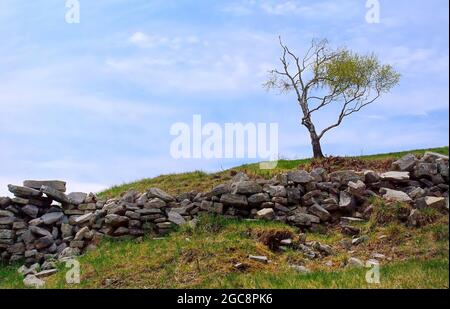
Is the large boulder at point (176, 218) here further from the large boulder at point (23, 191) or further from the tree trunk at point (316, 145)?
the tree trunk at point (316, 145)

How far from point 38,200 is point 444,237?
13917mm

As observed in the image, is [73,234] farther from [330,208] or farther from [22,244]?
[330,208]

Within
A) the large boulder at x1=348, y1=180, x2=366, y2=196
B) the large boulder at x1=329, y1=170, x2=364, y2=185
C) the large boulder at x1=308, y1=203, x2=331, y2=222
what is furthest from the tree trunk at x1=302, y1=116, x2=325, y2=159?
the large boulder at x1=308, y1=203, x2=331, y2=222

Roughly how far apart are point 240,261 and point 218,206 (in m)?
4.75

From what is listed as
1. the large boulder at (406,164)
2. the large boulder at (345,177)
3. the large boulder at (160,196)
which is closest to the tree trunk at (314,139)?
the large boulder at (406,164)

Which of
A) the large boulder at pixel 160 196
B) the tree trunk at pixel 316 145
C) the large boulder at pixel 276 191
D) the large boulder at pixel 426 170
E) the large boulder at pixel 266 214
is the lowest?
the large boulder at pixel 266 214

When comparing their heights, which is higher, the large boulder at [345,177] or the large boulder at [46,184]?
the large boulder at [345,177]

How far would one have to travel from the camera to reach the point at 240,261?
12336mm

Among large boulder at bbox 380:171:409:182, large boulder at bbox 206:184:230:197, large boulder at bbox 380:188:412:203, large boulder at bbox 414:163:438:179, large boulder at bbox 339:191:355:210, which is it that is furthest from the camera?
large boulder at bbox 414:163:438:179

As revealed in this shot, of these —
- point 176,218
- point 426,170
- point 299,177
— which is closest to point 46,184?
point 176,218

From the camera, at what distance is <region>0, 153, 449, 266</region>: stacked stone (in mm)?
16688

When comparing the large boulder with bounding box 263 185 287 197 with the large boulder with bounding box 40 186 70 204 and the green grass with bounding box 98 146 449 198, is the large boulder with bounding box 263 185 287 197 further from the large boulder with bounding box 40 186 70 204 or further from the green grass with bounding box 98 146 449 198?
the large boulder with bounding box 40 186 70 204

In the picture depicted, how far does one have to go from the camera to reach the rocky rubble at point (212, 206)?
16.7 meters

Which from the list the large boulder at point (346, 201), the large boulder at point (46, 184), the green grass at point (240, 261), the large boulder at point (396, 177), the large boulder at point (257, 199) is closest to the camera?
the green grass at point (240, 261)
